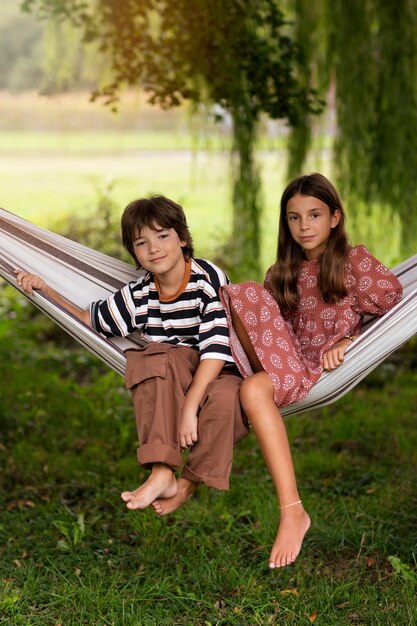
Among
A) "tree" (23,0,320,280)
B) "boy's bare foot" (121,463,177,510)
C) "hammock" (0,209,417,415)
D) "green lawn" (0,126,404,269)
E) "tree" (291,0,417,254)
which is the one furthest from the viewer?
"green lawn" (0,126,404,269)

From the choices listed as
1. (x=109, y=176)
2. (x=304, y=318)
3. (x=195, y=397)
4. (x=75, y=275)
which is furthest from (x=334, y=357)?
(x=109, y=176)

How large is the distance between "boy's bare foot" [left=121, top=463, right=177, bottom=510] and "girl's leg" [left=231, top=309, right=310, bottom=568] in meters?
0.21

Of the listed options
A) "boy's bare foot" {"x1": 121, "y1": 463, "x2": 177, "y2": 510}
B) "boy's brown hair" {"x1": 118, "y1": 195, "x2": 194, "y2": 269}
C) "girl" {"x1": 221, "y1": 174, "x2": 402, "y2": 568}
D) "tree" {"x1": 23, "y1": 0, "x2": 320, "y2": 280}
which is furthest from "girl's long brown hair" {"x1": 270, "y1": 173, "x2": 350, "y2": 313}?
"tree" {"x1": 23, "y1": 0, "x2": 320, "y2": 280}

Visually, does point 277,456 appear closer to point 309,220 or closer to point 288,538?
point 288,538

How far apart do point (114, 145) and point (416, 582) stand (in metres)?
12.1

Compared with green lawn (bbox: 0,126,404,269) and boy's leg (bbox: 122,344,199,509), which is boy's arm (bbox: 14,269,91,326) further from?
green lawn (bbox: 0,126,404,269)

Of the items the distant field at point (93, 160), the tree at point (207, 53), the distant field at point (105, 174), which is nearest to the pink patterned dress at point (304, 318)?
the tree at point (207, 53)

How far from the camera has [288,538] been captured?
1.94 m

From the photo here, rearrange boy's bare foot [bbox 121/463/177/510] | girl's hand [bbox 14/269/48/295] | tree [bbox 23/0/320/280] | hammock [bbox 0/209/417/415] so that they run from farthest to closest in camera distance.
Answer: tree [bbox 23/0/320/280], girl's hand [bbox 14/269/48/295], hammock [bbox 0/209/417/415], boy's bare foot [bbox 121/463/177/510]

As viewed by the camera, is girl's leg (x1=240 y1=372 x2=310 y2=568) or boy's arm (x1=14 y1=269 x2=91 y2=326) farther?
boy's arm (x1=14 y1=269 x2=91 y2=326)

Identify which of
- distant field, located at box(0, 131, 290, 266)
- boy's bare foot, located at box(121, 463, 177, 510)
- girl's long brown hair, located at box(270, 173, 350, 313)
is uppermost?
girl's long brown hair, located at box(270, 173, 350, 313)

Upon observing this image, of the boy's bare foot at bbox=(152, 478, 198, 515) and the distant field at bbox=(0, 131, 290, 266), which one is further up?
the boy's bare foot at bbox=(152, 478, 198, 515)

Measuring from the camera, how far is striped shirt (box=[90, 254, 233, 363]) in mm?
2012

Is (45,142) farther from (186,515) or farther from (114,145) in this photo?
(186,515)
